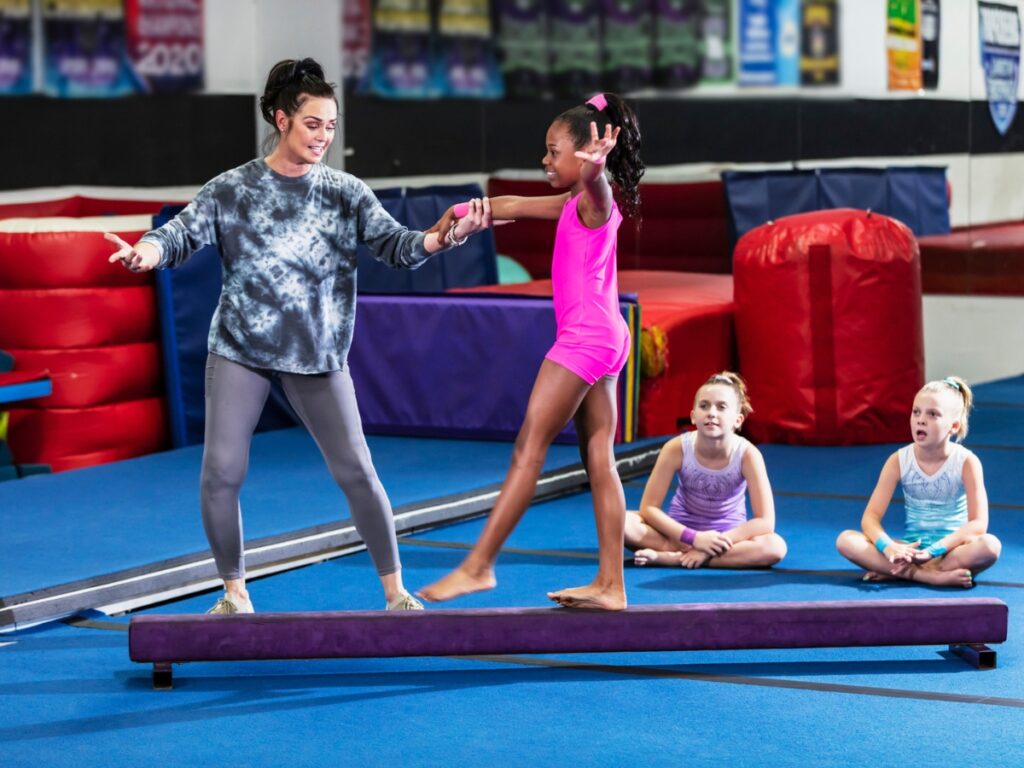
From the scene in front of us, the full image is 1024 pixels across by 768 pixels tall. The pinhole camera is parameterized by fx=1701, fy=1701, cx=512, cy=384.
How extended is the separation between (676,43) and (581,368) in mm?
5638

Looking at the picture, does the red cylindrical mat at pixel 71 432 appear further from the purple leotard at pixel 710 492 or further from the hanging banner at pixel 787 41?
the hanging banner at pixel 787 41

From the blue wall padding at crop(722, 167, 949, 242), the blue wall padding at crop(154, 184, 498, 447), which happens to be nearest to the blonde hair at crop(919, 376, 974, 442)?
the blue wall padding at crop(154, 184, 498, 447)

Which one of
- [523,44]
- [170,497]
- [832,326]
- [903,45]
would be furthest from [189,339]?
[903,45]

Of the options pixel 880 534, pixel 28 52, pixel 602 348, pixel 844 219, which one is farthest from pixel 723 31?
pixel 602 348

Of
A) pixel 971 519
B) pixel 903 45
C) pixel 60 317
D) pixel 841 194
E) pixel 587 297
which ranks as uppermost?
Answer: pixel 903 45

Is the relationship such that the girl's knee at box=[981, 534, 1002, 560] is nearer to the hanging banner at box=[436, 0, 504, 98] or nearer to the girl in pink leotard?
the girl in pink leotard

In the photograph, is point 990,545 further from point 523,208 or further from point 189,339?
point 189,339

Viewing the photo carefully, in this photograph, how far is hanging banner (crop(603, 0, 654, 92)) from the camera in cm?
898

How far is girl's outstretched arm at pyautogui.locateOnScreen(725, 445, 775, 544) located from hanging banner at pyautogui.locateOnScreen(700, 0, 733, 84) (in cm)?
453

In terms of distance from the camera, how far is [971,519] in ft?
14.6

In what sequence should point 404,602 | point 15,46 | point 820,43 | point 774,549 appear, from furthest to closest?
point 820,43 < point 15,46 < point 774,549 < point 404,602

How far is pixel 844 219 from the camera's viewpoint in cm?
681

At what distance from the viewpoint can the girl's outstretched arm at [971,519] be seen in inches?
174

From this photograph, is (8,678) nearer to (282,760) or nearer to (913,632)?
(282,760)
